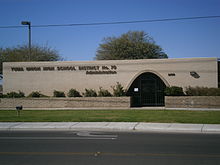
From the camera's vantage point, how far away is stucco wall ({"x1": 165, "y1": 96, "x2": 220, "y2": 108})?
25.6 m

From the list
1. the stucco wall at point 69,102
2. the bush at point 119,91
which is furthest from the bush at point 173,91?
the bush at point 119,91

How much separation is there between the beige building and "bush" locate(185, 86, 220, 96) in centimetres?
142

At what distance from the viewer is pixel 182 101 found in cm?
2614

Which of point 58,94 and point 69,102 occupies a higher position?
point 58,94

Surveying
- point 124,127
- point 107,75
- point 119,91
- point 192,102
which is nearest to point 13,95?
point 107,75

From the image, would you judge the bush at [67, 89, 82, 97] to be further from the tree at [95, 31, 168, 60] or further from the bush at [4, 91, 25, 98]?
the tree at [95, 31, 168, 60]

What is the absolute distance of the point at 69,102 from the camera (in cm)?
2855

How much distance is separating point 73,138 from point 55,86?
19.1 m

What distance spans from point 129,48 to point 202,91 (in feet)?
79.1

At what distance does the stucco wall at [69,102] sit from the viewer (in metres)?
27.4

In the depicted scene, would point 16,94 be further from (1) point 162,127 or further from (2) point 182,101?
(1) point 162,127

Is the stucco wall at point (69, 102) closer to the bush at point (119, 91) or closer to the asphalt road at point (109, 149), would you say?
the bush at point (119, 91)

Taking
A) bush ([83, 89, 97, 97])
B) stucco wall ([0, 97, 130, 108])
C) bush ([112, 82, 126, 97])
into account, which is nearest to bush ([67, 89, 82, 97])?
bush ([83, 89, 97, 97])

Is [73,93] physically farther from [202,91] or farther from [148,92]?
[202,91]
